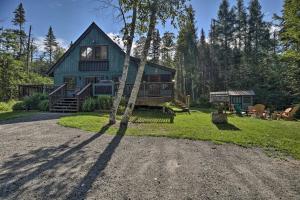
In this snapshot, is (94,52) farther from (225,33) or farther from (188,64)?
(225,33)

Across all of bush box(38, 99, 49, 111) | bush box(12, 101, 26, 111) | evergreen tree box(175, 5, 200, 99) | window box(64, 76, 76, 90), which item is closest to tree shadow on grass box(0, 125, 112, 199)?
bush box(38, 99, 49, 111)

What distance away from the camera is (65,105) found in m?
16.6

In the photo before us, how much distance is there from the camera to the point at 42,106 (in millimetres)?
16594

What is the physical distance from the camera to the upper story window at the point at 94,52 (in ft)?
69.1

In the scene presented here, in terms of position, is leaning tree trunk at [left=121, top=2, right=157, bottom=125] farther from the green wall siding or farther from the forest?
the forest

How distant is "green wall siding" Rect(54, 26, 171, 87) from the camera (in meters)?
20.6

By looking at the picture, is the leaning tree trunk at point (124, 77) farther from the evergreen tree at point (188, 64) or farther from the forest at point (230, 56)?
the evergreen tree at point (188, 64)

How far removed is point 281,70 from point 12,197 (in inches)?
1413

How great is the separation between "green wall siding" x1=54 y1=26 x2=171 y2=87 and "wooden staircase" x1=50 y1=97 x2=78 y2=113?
449cm

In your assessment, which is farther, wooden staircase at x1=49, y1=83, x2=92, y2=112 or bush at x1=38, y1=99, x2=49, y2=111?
bush at x1=38, y1=99, x2=49, y2=111

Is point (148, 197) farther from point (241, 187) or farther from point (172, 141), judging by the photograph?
point (172, 141)

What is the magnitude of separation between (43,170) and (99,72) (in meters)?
17.2

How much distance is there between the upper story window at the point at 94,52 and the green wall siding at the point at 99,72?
1.08 ft

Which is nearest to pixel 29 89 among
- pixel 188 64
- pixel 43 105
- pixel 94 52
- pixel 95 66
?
pixel 43 105
